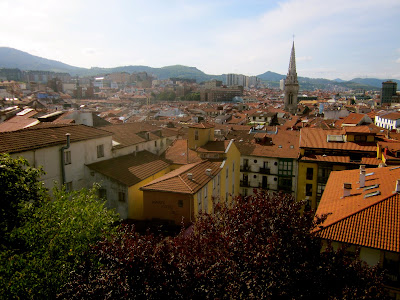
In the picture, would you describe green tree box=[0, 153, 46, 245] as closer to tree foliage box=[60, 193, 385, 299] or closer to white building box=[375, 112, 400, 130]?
tree foliage box=[60, 193, 385, 299]

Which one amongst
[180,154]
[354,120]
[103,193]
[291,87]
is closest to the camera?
[103,193]

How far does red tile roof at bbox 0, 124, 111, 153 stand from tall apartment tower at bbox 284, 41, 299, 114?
97669 mm

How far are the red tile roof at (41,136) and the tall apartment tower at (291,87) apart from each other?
97.7 meters

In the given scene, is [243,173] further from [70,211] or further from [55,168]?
[70,211]

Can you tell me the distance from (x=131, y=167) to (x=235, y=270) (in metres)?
16.5

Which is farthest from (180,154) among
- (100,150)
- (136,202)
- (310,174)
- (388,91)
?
(388,91)

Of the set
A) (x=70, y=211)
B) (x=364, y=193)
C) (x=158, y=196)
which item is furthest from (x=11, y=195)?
(x=364, y=193)

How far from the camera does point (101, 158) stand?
74.1ft

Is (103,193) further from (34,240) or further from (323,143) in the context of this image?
(323,143)

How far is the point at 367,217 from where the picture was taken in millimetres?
14523

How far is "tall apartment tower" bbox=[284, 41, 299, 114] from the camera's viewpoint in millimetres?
110250

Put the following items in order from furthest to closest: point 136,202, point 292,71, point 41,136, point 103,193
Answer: point 292,71, point 136,202, point 103,193, point 41,136

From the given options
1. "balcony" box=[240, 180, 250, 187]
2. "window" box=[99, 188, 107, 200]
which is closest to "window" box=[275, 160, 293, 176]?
"balcony" box=[240, 180, 250, 187]

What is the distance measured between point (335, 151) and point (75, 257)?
27741 millimetres
